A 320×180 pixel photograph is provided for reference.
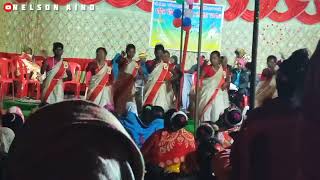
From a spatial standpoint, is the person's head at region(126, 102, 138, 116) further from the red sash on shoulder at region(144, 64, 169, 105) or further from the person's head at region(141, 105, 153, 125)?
the red sash on shoulder at region(144, 64, 169, 105)

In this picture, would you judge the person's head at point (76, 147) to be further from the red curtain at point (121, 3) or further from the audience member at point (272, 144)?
the red curtain at point (121, 3)

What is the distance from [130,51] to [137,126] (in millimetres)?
1130

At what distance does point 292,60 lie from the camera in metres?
1.72

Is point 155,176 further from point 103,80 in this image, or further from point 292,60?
point 103,80

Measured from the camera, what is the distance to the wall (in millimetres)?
5426

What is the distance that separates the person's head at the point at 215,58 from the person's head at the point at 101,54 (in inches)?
36.0

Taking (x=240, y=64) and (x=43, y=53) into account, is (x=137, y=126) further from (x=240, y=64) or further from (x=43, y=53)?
(x=240, y=64)

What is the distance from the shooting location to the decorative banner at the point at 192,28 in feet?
17.8

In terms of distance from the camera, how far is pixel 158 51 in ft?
19.0

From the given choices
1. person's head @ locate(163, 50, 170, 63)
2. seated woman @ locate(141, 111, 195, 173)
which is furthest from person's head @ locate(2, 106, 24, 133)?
person's head @ locate(163, 50, 170, 63)

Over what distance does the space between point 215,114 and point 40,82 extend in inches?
60.8

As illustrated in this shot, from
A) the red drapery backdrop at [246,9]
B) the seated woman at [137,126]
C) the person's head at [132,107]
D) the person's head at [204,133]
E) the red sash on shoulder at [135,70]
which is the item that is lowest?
the seated woman at [137,126]

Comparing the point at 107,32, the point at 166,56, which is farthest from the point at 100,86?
the point at 166,56

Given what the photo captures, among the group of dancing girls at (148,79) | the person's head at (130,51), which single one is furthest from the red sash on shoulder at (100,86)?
the person's head at (130,51)
